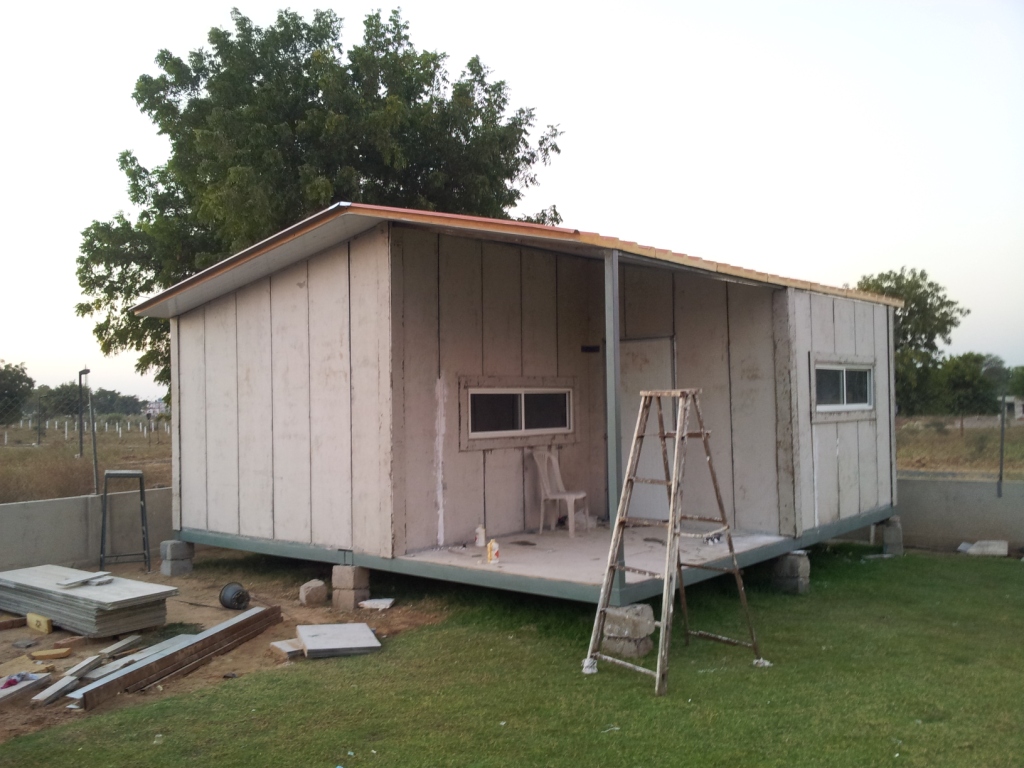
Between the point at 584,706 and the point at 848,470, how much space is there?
224 inches

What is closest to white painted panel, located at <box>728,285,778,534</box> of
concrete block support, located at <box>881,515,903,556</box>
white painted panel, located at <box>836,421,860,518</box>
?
white painted panel, located at <box>836,421,860,518</box>

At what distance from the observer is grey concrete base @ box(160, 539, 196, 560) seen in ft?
31.4

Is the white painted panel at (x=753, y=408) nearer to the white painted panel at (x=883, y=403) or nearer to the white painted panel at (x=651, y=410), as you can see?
the white painted panel at (x=651, y=410)

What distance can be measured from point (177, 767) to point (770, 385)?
6291 mm

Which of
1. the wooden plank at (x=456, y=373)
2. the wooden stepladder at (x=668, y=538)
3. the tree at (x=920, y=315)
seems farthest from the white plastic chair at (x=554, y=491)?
the tree at (x=920, y=315)

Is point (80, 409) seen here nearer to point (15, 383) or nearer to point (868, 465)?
point (15, 383)

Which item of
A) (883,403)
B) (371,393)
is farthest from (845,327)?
(371,393)

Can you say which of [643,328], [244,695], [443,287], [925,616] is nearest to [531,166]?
[643,328]

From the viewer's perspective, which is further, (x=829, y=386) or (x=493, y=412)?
(x=829, y=386)

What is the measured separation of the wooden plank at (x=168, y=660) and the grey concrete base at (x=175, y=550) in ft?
10.2

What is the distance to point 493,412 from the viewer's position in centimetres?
850

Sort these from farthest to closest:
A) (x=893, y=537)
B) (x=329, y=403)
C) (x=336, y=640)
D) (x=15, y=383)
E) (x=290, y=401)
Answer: (x=15, y=383) < (x=893, y=537) < (x=290, y=401) < (x=329, y=403) < (x=336, y=640)

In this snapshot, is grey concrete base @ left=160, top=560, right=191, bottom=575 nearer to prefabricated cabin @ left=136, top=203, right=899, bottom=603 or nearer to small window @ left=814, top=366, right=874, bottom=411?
prefabricated cabin @ left=136, top=203, right=899, bottom=603

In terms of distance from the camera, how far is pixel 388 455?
7.39 metres
